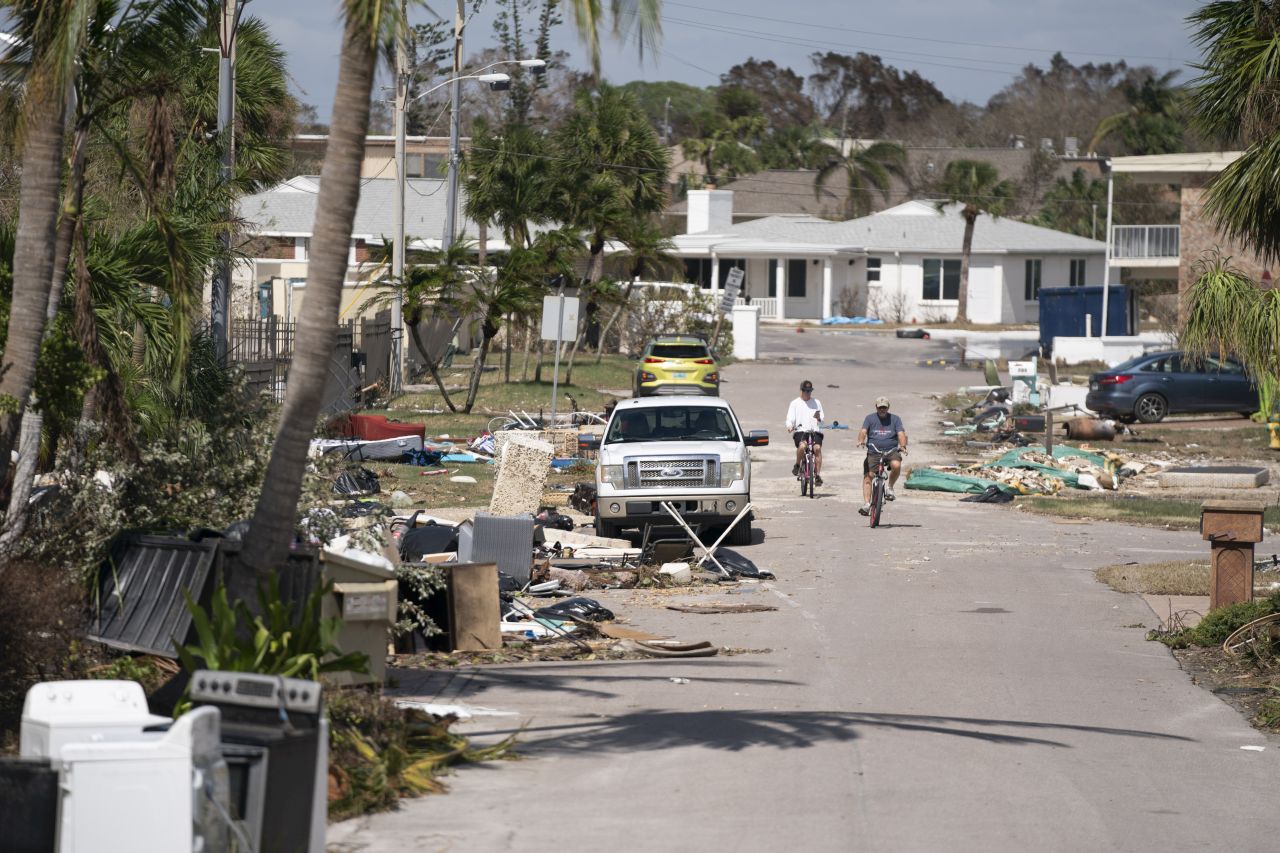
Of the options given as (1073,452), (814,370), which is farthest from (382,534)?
(814,370)

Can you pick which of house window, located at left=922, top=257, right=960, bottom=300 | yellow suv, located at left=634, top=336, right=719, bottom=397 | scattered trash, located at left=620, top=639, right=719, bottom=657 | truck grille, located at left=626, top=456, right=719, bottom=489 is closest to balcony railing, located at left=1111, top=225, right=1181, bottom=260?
yellow suv, located at left=634, top=336, right=719, bottom=397

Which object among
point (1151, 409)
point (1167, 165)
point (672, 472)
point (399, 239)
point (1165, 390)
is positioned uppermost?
point (1167, 165)

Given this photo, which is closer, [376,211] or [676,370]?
[676,370]

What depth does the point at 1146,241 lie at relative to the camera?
47156 millimetres

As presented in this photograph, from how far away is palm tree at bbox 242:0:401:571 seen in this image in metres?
7.90

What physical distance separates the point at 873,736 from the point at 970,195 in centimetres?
5810

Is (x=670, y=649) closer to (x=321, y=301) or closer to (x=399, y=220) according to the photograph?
(x=321, y=301)

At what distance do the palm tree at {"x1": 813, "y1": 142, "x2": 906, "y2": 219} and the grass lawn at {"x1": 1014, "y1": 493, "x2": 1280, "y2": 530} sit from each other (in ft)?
212

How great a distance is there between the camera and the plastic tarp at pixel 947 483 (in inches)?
954

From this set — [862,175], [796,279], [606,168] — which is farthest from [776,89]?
[606,168]

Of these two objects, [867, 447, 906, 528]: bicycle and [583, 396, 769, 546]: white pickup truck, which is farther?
[867, 447, 906, 528]: bicycle

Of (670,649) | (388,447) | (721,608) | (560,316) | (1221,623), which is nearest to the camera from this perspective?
(670,649)

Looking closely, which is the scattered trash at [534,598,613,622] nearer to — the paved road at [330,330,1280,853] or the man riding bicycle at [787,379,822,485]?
the paved road at [330,330,1280,853]

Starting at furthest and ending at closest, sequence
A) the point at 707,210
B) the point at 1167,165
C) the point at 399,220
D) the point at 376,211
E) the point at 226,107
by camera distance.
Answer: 1. the point at 707,210
2. the point at 376,211
3. the point at 1167,165
4. the point at 399,220
5. the point at 226,107
